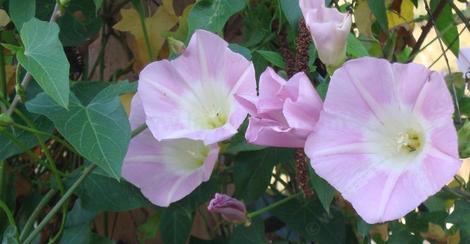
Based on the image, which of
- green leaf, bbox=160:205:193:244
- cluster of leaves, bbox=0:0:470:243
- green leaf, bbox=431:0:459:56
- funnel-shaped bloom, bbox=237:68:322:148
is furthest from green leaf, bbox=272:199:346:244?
funnel-shaped bloom, bbox=237:68:322:148

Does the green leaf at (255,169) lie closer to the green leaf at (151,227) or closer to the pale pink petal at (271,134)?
the green leaf at (151,227)

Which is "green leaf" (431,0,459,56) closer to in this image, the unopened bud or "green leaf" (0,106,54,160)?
the unopened bud

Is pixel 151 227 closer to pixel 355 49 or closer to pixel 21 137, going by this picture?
pixel 21 137

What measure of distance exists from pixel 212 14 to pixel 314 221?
11.1 inches

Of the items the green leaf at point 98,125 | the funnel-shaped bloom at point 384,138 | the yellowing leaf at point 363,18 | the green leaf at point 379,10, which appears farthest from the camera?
the yellowing leaf at point 363,18

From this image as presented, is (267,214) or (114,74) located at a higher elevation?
(114,74)

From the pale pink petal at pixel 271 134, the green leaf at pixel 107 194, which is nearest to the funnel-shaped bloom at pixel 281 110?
the pale pink petal at pixel 271 134

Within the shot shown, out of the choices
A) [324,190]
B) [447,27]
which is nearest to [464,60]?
[447,27]

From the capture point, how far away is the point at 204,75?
2.46 feet

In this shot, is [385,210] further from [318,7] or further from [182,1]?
[182,1]

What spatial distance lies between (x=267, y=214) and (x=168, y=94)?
54 centimetres

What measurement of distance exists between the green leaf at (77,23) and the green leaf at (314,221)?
303 mm

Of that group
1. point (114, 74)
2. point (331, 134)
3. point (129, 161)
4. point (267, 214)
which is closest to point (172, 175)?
point (129, 161)

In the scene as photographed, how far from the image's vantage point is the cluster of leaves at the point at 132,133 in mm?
728
